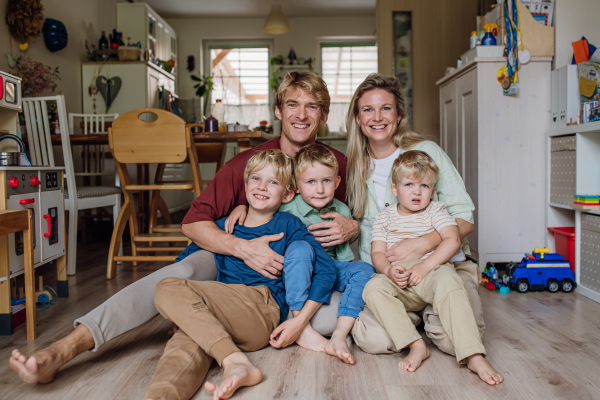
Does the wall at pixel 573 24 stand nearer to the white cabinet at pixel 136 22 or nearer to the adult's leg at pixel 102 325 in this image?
the adult's leg at pixel 102 325

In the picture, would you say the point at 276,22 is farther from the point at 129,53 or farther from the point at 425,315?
the point at 425,315

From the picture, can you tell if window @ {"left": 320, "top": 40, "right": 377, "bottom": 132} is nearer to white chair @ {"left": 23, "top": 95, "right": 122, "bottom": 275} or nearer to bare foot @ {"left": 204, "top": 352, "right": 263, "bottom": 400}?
white chair @ {"left": 23, "top": 95, "right": 122, "bottom": 275}

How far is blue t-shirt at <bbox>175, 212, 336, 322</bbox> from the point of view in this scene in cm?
146

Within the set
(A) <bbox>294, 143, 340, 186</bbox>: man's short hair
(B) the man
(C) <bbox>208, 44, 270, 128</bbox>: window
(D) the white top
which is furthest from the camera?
(C) <bbox>208, 44, 270, 128</bbox>: window

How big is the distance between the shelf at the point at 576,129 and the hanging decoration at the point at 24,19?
361 centimetres

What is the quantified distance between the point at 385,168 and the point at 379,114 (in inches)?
8.5

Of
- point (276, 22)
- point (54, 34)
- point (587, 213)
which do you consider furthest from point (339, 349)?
point (276, 22)

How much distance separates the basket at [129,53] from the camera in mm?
4750

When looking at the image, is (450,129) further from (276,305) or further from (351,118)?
(276,305)

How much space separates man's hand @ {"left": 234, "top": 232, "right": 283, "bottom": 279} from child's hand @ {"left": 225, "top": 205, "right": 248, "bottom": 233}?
0.30 feet

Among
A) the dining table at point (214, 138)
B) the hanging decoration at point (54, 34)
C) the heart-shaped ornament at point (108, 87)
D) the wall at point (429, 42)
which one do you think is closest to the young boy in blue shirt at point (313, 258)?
the dining table at point (214, 138)

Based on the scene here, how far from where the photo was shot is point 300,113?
1707 mm

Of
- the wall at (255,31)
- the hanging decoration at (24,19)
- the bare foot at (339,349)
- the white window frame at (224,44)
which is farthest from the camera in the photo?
the white window frame at (224,44)

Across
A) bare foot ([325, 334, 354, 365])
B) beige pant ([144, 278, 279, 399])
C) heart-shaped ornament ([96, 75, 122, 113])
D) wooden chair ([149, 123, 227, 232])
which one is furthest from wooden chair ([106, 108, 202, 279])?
heart-shaped ornament ([96, 75, 122, 113])
